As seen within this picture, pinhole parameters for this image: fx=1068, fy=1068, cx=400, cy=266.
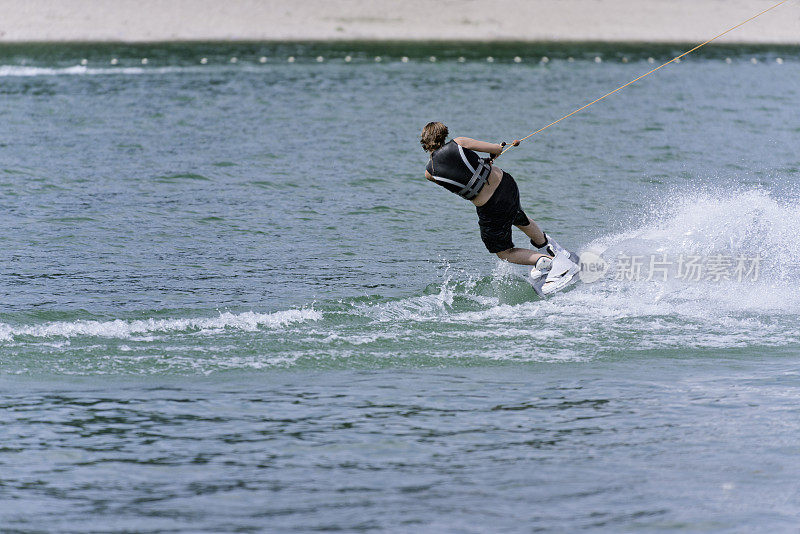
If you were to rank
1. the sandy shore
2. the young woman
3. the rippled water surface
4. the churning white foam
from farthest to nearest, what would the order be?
1. the sandy shore
2. the young woman
3. the churning white foam
4. the rippled water surface

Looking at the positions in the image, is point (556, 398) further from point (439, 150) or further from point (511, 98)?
point (511, 98)

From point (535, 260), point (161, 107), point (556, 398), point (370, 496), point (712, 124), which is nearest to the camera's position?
point (370, 496)

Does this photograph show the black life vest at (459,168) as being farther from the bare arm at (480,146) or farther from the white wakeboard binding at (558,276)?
the white wakeboard binding at (558,276)

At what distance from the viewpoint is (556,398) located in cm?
772

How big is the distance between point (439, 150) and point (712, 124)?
596 inches

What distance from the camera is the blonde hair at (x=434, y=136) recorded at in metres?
9.54

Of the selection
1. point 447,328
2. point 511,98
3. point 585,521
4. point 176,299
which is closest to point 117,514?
point 585,521

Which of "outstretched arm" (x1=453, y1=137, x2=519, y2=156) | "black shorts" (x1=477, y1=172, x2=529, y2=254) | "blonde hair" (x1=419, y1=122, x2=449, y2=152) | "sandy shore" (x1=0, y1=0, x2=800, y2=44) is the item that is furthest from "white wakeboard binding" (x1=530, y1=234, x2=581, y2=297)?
"sandy shore" (x1=0, y1=0, x2=800, y2=44)

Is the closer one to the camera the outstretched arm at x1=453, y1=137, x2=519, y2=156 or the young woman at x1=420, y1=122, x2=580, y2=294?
the outstretched arm at x1=453, y1=137, x2=519, y2=156

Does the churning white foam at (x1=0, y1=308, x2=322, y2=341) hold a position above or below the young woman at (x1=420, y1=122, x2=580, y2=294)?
below

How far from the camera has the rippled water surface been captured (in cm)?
623

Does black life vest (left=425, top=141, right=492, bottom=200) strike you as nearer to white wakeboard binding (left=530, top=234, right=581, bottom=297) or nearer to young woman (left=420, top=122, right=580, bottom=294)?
young woman (left=420, top=122, right=580, bottom=294)

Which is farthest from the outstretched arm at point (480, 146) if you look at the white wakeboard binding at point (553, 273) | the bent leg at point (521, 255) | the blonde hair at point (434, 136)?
the white wakeboard binding at point (553, 273)

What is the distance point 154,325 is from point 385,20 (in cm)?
3367
